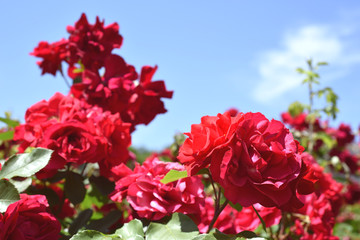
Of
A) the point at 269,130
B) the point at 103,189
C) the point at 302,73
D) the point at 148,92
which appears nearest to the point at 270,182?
the point at 269,130

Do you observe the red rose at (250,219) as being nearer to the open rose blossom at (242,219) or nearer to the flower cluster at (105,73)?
the open rose blossom at (242,219)

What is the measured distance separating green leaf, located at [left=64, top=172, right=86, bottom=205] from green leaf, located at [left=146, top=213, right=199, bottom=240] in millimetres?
405

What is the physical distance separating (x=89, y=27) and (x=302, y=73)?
1400 millimetres

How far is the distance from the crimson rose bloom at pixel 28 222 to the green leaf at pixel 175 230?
0.78 feet

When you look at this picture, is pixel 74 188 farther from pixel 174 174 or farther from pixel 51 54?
pixel 51 54

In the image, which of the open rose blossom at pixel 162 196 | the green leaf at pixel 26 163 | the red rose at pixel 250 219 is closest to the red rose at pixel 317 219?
the red rose at pixel 250 219

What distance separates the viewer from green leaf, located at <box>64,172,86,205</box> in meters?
1.27

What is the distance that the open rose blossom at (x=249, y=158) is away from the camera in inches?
31.8

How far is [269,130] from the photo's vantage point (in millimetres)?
857

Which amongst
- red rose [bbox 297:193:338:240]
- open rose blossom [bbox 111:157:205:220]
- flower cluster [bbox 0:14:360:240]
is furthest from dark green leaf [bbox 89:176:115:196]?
red rose [bbox 297:193:338:240]

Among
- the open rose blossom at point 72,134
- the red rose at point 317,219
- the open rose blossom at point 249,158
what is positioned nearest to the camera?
the open rose blossom at point 249,158

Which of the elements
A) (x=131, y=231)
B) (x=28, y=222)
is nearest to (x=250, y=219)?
(x=131, y=231)

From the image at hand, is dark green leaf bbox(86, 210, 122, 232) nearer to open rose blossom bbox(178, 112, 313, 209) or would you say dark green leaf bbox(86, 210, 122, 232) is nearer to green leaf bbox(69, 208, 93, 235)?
green leaf bbox(69, 208, 93, 235)

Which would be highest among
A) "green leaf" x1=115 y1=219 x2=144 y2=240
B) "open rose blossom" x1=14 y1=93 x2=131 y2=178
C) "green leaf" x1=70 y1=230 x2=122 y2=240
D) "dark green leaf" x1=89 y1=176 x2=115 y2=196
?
"open rose blossom" x1=14 y1=93 x2=131 y2=178
